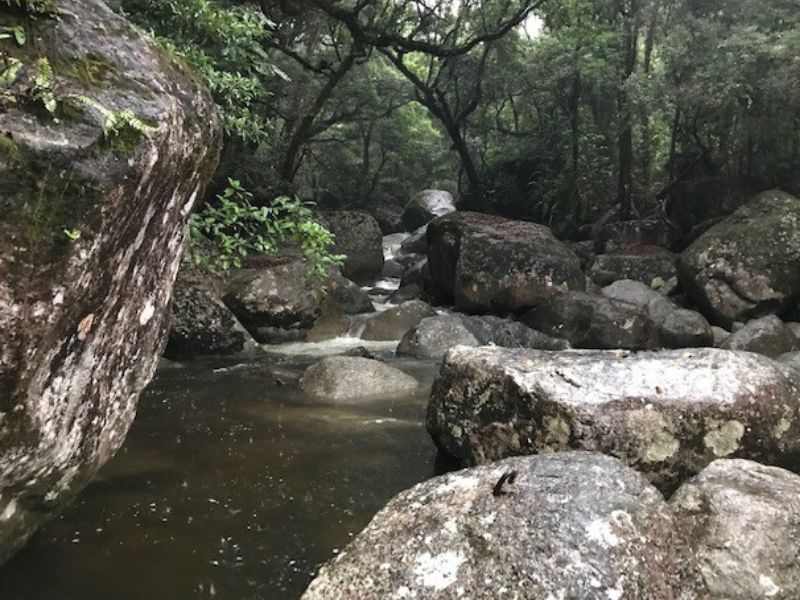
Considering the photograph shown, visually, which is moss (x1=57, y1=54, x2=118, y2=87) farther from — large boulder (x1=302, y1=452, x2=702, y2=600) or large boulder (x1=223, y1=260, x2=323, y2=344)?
large boulder (x1=223, y1=260, x2=323, y2=344)

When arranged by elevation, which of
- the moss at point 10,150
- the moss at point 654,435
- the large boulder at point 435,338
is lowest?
the large boulder at point 435,338

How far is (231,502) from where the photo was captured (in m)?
4.88

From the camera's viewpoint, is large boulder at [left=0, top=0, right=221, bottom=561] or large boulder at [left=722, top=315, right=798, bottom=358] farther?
large boulder at [left=722, top=315, right=798, bottom=358]

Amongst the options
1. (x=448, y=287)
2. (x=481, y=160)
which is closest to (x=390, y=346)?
(x=448, y=287)

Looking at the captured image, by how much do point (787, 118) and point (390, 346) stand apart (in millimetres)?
10777

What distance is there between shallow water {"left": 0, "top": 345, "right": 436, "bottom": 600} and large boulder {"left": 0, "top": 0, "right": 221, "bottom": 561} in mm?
514

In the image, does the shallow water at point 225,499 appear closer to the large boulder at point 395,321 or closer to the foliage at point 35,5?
the foliage at point 35,5

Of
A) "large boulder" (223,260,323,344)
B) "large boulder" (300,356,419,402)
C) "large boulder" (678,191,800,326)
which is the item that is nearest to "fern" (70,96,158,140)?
"large boulder" (300,356,419,402)

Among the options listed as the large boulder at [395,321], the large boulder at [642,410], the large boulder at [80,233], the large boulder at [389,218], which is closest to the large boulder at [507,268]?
the large boulder at [395,321]

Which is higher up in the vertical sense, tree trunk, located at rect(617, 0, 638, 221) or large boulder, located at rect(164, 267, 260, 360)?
tree trunk, located at rect(617, 0, 638, 221)

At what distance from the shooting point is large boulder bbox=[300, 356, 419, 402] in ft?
26.8

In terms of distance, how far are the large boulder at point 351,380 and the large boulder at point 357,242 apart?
12206mm

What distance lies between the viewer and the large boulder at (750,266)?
44.8 ft

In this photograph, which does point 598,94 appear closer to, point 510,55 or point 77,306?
point 510,55
